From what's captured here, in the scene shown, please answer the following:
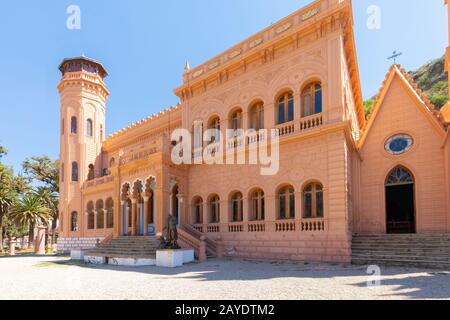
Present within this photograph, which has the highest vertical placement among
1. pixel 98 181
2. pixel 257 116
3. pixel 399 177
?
pixel 257 116

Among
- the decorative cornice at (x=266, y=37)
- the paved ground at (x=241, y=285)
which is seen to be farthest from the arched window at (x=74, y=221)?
the paved ground at (x=241, y=285)

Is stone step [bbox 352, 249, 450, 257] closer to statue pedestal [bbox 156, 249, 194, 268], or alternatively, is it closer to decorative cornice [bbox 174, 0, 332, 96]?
statue pedestal [bbox 156, 249, 194, 268]

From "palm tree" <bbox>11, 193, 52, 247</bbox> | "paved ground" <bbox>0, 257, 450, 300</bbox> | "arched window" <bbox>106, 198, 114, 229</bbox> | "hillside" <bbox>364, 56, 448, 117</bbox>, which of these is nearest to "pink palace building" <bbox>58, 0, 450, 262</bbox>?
"paved ground" <bbox>0, 257, 450, 300</bbox>

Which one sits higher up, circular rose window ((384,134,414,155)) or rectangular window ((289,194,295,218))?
circular rose window ((384,134,414,155))

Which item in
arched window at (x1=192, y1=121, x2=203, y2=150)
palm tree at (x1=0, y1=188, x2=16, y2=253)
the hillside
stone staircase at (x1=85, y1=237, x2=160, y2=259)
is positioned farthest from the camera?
the hillside

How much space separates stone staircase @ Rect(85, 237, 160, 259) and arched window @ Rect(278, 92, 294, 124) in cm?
874

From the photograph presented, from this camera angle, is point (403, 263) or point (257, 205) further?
point (257, 205)

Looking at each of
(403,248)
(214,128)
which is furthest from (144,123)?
(403,248)

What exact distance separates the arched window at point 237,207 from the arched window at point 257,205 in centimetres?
64

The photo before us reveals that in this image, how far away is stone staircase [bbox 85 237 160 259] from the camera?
15.4 meters

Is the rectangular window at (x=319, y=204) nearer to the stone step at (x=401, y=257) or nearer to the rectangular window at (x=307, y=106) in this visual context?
the stone step at (x=401, y=257)

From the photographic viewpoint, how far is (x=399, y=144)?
1675 centimetres

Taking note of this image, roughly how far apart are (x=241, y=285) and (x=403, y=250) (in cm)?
784

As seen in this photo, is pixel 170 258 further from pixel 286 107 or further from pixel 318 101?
pixel 318 101
